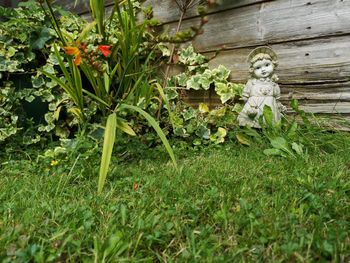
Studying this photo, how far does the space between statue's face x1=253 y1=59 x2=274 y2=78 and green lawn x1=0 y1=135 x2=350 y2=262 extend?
31.9 inches

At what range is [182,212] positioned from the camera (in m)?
1.28

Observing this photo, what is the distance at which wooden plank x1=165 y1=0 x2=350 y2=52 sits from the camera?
245cm

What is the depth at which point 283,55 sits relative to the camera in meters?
2.72

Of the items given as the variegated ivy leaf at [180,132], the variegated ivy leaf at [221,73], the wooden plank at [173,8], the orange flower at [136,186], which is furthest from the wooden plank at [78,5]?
the orange flower at [136,186]

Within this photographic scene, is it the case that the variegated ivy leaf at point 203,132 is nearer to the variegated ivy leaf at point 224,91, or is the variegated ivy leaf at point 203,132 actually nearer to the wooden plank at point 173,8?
the variegated ivy leaf at point 224,91

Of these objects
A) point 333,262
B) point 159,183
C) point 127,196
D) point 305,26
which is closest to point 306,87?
point 305,26

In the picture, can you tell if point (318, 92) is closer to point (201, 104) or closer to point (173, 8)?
point (201, 104)

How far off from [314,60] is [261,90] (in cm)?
42

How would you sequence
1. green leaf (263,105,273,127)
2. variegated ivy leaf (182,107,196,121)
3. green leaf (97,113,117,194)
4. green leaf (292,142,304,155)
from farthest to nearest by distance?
variegated ivy leaf (182,107,196,121)
green leaf (263,105,273,127)
green leaf (292,142,304,155)
green leaf (97,113,117,194)

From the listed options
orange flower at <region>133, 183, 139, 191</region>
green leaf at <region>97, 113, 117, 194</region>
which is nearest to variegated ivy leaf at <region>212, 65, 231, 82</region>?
green leaf at <region>97, 113, 117, 194</region>

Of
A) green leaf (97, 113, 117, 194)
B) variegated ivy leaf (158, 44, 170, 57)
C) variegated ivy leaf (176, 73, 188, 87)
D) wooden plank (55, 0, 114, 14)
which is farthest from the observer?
wooden plank (55, 0, 114, 14)

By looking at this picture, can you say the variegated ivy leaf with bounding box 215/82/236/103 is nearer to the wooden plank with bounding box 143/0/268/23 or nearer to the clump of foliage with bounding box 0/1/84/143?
the wooden plank with bounding box 143/0/268/23

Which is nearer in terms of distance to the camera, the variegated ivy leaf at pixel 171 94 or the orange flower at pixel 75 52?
the orange flower at pixel 75 52

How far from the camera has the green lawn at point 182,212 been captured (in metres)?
1.00
